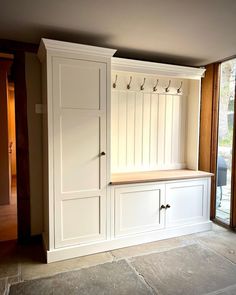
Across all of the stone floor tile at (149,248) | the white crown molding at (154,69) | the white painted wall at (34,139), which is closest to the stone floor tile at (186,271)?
the stone floor tile at (149,248)

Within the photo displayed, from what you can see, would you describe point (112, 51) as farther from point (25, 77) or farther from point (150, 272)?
point (150, 272)

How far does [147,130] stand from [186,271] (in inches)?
68.8

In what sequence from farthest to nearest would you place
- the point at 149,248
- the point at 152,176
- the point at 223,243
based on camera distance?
the point at 152,176, the point at 223,243, the point at 149,248

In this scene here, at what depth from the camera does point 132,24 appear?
7.10 feet

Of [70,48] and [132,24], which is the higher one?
[132,24]

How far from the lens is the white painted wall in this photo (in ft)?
8.78

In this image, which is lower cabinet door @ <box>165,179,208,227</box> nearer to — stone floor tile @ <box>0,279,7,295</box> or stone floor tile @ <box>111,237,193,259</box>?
stone floor tile @ <box>111,237,193,259</box>

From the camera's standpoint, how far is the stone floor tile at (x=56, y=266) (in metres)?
2.18

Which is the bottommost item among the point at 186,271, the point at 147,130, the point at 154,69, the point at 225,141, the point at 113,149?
the point at 186,271

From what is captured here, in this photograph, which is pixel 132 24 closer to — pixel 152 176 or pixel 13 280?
pixel 152 176

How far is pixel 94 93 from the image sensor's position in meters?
2.45

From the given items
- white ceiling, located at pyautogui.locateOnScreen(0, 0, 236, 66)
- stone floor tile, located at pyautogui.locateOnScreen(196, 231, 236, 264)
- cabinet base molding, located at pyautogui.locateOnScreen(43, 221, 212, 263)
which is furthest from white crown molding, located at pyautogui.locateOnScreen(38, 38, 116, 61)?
stone floor tile, located at pyautogui.locateOnScreen(196, 231, 236, 264)

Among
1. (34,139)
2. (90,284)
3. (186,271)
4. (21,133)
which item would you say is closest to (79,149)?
(34,139)

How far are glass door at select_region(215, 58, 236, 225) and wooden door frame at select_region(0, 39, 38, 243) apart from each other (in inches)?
99.6
